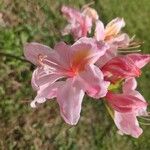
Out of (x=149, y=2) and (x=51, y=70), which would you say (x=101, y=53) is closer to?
(x=51, y=70)

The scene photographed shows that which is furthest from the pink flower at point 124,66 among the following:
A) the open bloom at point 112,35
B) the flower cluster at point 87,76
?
the open bloom at point 112,35

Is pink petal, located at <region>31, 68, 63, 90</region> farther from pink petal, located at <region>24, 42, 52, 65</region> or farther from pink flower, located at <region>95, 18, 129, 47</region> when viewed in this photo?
pink flower, located at <region>95, 18, 129, 47</region>

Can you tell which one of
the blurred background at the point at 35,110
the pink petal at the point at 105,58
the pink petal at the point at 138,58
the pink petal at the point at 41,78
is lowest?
the blurred background at the point at 35,110

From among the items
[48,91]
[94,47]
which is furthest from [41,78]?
[94,47]

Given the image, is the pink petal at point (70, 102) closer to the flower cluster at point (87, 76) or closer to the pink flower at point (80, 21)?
the flower cluster at point (87, 76)

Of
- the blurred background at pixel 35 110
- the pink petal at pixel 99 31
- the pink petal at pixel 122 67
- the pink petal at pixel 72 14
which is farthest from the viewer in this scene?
the blurred background at pixel 35 110

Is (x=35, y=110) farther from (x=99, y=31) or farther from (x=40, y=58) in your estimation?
(x=40, y=58)

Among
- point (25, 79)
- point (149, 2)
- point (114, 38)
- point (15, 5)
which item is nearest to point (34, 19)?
point (15, 5)

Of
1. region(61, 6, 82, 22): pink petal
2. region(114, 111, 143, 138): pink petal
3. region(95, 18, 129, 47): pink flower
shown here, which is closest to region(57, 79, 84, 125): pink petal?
region(114, 111, 143, 138): pink petal
